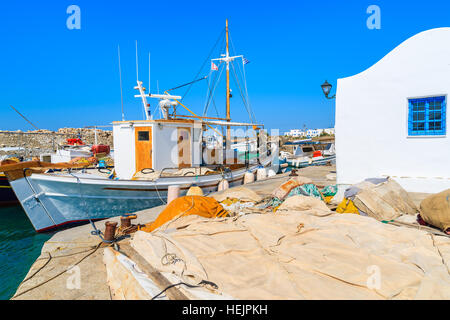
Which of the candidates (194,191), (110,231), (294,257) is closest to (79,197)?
(194,191)

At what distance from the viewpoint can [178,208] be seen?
5.29 metres

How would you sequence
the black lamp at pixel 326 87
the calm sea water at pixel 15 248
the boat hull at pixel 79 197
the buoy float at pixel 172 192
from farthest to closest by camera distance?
the black lamp at pixel 326 87
the buoy float at pixel 172 192
the boat hull at pixel 79 197
the calm sea water at pixel 15 248

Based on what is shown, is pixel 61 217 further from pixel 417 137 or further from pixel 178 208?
pixel 417 137

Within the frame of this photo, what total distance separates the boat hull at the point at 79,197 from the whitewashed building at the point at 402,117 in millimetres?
5637

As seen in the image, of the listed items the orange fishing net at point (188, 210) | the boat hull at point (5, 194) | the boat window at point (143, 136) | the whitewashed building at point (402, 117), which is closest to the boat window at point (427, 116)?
the whitewashed building at point (402, 117)

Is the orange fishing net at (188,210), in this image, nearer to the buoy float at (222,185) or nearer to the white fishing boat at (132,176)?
the white fishing boat at (132,176)

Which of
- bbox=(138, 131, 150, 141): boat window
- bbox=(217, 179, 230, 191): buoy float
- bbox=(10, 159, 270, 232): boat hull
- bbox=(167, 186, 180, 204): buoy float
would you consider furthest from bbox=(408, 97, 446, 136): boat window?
bbox=(138, 131, 150, 141): boat window

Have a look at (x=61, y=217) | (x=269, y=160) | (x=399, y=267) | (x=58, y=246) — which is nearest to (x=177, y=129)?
(x=61, y=217)

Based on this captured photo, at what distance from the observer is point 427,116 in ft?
21.6

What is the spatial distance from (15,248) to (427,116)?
1159cm

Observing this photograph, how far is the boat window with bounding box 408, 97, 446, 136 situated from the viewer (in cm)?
642

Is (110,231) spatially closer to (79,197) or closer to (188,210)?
(188,210)

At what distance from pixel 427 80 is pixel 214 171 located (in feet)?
23.0

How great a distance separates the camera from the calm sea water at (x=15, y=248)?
577 cm
